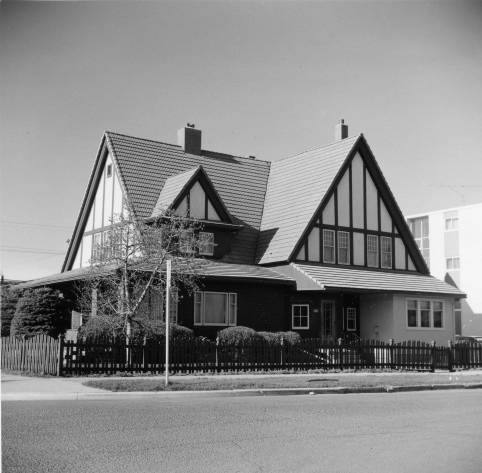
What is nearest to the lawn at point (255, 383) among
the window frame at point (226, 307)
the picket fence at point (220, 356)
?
the picket fence at point (220, 356)

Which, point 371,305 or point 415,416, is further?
point 371,305

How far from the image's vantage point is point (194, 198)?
32.6 metres

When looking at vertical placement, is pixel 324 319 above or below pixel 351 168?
below

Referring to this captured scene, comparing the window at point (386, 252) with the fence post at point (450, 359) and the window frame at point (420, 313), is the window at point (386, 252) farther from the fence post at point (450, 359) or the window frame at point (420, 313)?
the fence post at point (450, 359)

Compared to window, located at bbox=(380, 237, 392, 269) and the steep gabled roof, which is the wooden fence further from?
window, located at bbox=(380, 237, 392, 269)

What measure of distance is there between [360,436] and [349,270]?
25.2 metres

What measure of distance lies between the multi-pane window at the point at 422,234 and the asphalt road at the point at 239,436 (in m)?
58.2

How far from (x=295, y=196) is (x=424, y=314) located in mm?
8964

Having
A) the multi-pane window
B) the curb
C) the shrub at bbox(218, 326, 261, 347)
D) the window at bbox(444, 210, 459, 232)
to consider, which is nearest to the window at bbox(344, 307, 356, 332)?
the shrub at bbox(218, 326, 261, 347)

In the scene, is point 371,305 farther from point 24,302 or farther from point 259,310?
point 24,302

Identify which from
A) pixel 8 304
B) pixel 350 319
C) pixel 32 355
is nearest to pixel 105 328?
pixel 32 355

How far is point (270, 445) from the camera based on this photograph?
997 centimetres

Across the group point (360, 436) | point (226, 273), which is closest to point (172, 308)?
point (226, 273)

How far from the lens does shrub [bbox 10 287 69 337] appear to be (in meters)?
29.5
